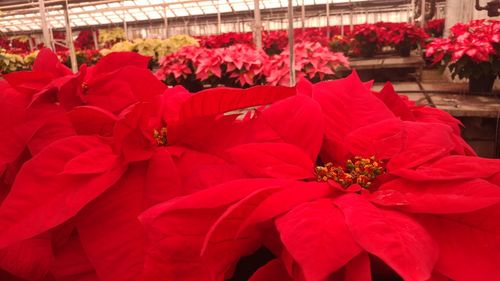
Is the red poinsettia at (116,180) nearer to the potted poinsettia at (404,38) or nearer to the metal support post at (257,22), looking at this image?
the metal support post at (257,22)

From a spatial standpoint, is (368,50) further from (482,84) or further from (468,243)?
(468,243)

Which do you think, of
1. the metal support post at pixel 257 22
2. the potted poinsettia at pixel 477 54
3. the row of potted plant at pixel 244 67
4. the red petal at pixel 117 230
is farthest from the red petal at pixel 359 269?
the potted poinsettia at pixel 477 54

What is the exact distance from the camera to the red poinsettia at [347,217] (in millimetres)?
184

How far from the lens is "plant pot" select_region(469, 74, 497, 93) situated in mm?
2456

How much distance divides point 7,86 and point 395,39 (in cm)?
Result: 398

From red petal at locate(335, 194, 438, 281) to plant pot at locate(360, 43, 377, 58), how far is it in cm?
408

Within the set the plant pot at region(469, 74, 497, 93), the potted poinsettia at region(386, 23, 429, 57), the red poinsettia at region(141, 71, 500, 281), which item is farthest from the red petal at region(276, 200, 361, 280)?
the potted poinsettia at region(386, 23, 429, 57)

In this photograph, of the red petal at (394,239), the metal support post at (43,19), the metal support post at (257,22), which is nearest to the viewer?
the red petal at (394,239)

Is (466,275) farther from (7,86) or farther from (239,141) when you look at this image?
(7,86)

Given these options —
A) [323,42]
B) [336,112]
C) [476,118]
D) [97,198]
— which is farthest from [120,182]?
[323,42]

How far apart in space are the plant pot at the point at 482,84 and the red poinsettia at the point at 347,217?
2.51m

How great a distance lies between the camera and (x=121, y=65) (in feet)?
1.35

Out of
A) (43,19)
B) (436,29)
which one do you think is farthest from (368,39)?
(436,29)

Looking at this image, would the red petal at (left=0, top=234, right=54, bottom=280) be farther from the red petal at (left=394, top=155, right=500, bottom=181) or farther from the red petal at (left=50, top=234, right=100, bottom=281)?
the red petal at (left=394, top=155, right=500, bottom=181)
